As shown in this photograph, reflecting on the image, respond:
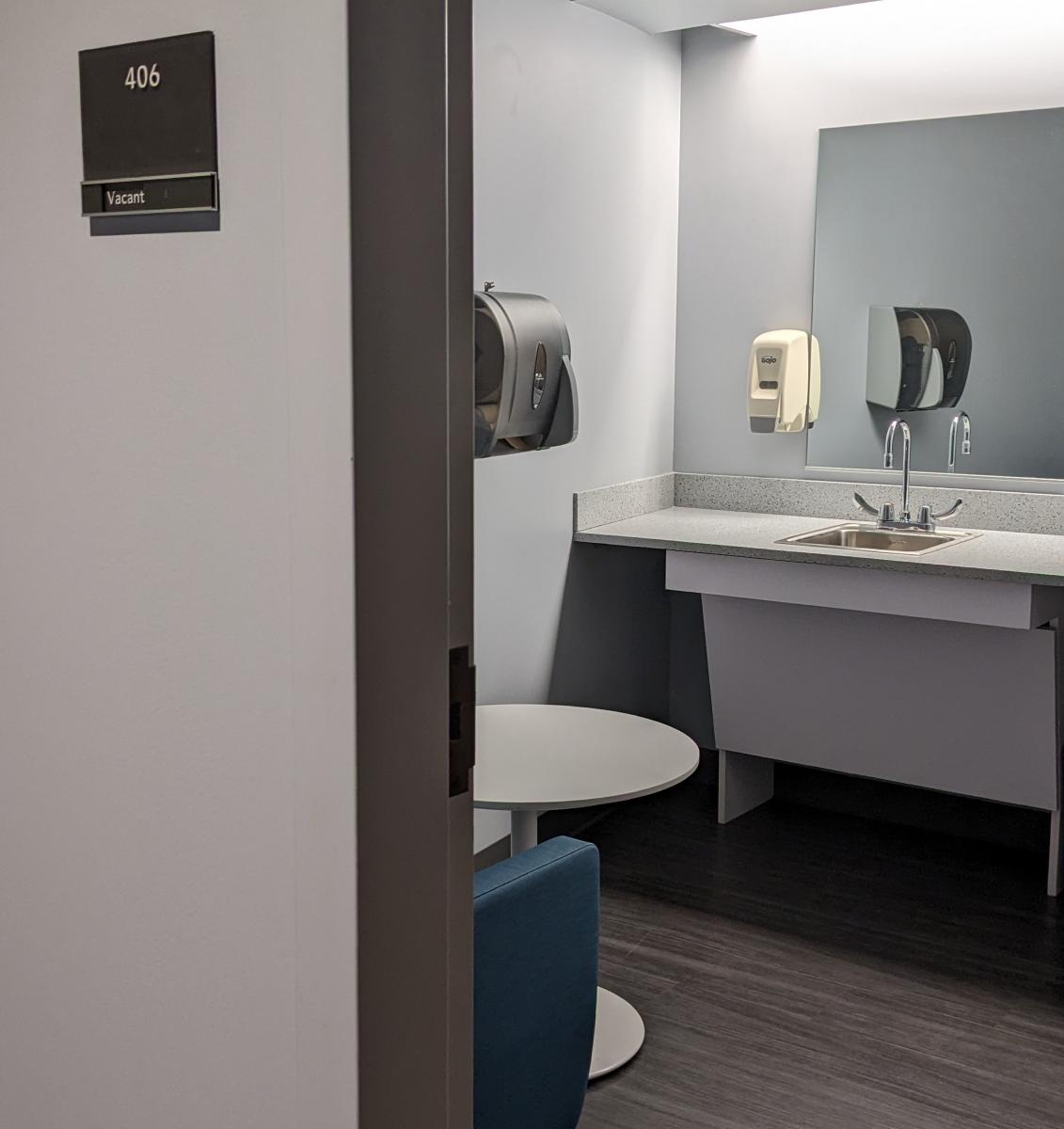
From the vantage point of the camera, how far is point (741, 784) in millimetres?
4035

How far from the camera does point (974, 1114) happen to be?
7.85 ft

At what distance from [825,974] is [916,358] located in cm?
182

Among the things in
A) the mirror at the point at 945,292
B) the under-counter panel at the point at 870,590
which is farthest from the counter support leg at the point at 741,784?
the mirror at the point at 945,292

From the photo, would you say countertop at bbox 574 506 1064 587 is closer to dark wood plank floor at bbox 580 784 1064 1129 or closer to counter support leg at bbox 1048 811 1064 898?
counter support leg at bbox 1048 811 1064 898

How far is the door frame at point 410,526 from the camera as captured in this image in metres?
0.88

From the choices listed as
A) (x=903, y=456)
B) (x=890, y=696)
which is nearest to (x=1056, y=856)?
(x=890, y=696)

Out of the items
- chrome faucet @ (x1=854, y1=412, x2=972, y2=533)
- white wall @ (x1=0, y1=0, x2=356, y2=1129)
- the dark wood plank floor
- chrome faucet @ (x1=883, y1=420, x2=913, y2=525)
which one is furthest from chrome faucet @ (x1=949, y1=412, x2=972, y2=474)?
white wall @ (x1=0, y1=0, x2=356, y2=1129)

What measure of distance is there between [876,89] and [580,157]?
3.01ft

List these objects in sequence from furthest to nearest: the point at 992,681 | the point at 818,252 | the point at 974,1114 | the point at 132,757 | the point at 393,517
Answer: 1. the point at 818,252
2. the point at 992,681
3. the point at 974,1114
4. the point at 132,757
5. the point at 393,517

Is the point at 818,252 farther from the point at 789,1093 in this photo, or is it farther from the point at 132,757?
the point at 132,757

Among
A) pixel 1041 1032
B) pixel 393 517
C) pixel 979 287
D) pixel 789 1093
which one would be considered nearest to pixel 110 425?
pixel 393 517

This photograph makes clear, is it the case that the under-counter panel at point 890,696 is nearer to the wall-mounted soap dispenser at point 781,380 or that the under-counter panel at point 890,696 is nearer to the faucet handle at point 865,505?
the faucet handle at point 865,505

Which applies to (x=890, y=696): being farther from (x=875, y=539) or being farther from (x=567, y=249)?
(x=567, y=249)

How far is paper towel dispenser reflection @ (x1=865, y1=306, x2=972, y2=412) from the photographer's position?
12.3 ft
